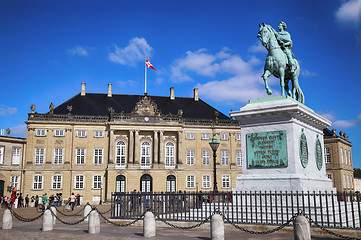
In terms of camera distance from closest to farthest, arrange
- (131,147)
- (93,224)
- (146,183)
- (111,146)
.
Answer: (93,224)
(146,183)
(111,146)
(131,147)

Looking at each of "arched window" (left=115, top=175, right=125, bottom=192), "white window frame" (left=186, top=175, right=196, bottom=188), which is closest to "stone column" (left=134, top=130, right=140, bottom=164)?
"arched window" (left=115, top=175, right=125, bottom=192)

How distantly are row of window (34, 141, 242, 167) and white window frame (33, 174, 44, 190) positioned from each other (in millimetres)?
1995

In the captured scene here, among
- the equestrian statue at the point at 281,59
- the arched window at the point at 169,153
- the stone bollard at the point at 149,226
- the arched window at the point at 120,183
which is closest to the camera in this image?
the stone bollard at the point at 149,226

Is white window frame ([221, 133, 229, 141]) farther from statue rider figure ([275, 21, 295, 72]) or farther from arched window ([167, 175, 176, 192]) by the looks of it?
statue rider figure ([275, 21, 295, 72])

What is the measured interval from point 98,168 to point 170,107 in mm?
14424

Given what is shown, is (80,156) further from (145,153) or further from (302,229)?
(302,229)

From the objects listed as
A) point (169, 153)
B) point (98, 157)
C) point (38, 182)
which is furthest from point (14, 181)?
point (169, 153)

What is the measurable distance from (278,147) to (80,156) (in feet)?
134

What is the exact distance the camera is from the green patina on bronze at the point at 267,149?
12.2 meters

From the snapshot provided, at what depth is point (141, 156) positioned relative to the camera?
164 ft

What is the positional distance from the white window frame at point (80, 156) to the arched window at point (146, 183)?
27.9 feet

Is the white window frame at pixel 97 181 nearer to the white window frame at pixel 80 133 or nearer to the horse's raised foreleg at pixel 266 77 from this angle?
the white window frame at pixel 80 133

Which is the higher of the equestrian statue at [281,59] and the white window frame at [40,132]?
the white window frame at [40,132]

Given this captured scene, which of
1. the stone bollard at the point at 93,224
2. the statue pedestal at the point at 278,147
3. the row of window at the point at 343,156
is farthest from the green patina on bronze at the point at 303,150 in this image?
the row of window at the point at 343,156
